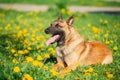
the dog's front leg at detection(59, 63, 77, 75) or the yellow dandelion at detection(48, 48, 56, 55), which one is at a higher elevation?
the yellow dandelion at detection(48, 48, 56, 55)

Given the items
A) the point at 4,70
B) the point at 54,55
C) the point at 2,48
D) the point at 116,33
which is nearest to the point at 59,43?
the point at 54,55

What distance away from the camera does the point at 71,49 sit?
7188 mm

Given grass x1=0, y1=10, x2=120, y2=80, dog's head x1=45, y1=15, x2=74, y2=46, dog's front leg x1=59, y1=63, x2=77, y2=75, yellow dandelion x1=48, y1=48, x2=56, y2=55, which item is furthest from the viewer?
yellow dandelion x1=48, y1=48, x2=56, y2=55

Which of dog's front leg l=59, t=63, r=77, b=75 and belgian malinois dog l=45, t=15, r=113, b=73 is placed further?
belgian malinois dog l=45, t=15, r=113, b=73

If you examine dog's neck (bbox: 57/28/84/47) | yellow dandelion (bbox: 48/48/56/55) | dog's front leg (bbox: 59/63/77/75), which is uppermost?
dog's neck (bbox: 57/28/84/47)

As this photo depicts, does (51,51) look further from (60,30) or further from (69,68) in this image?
(69,68)

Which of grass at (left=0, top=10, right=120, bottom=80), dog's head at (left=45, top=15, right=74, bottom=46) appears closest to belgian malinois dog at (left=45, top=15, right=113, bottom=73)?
dog's head at (left=45, top=15, right=74, bottom=46)

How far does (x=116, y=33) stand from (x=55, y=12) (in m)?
5.48

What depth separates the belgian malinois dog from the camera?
7.11 meters

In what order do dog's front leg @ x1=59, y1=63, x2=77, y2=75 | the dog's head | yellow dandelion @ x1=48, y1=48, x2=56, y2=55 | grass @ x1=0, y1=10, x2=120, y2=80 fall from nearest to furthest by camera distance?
grass @ x1=0, y1=10, x2=120, y2=80 < dog's front leg @ x1=59, y1=63, x2=77, y2=75 < the dog's head < yellow dandelion @ x1=48, y1=48, x2=56, y2=55

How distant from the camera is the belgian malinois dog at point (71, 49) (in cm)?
711

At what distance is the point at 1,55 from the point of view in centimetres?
704

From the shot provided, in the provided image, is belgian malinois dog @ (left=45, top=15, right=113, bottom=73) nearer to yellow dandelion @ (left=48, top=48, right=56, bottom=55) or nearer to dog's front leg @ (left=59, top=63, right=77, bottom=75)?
dog's front leg @ (left=59, top=63, right=77, bottom=75)

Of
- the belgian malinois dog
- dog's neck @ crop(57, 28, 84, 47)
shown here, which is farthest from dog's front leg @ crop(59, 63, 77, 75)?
dog's neck @ crop(57, 28, 84, 47)
